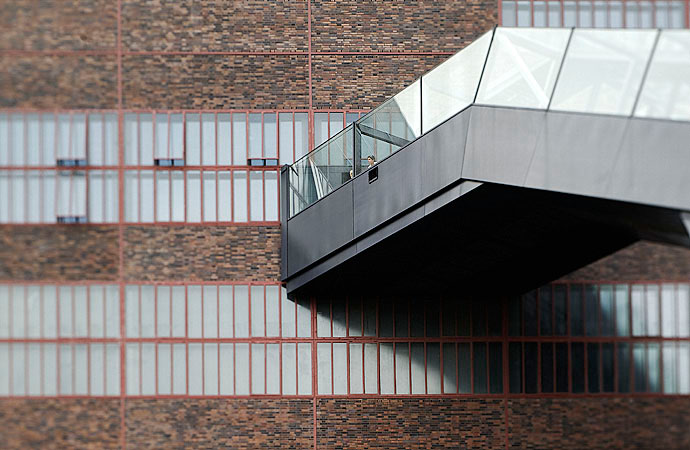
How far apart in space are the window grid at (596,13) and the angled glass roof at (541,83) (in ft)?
26.0

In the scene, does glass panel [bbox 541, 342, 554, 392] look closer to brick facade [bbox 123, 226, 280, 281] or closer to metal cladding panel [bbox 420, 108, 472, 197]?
brick facade [bbox 123, 226, 280, 281]

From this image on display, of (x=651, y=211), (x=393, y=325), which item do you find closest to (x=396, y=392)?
(x=393, y=325)

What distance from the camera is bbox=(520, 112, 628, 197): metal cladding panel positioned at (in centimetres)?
1025

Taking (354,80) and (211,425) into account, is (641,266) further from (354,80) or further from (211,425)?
(211,425)

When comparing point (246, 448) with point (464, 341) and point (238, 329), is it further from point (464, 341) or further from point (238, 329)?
point (464, 341)

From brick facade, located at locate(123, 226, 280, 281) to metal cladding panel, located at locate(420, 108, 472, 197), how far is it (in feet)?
27.6

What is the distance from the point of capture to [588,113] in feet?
34.7

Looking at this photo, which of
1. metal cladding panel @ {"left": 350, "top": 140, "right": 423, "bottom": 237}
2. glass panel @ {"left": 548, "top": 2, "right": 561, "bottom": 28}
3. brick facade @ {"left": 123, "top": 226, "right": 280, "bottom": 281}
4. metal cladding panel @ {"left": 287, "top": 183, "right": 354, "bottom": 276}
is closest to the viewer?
metal cladding panel @ {"left": 350, "top": 140, "right": 423, "bottom": 237}

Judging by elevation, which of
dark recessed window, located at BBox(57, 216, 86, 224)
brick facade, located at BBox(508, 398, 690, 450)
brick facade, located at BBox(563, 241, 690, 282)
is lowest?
brick facade, located at BBox(508, 398, 690, 450)

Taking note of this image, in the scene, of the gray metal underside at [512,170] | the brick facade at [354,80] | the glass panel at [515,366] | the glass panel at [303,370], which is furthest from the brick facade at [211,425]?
the brick facade at [354,80]

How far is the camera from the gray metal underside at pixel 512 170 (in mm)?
9516

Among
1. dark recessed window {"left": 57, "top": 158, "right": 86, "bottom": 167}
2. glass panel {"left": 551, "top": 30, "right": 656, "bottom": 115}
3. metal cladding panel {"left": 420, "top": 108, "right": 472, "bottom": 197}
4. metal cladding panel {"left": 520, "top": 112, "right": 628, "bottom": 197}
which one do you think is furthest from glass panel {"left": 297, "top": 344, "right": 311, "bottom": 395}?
glass panel {"left": 551, "top": 30, "right": 656, "bottom": 115}

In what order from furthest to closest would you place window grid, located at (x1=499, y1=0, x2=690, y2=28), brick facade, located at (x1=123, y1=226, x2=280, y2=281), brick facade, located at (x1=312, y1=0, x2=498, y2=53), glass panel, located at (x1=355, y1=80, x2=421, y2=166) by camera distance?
1. window grid, located at (x1=499, y1=0, x2=690, y2=28)
2. brick facade, located at (x1=312, y1=0, x2=498, y2=53)
3. brick facade, located at (x1=123, y1=226, x2=280, y2=281)
4. glass panel, located at (x1=355, y1=80, x2=421, y2=166)

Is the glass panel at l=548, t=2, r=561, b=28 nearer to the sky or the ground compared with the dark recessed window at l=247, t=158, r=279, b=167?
nearer to the sky
